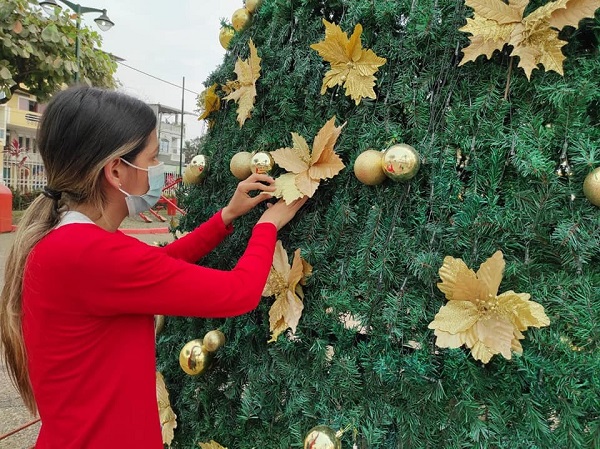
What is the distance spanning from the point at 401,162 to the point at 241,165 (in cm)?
48

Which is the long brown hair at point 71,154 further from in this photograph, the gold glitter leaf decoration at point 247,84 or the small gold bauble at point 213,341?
the small gold bauble at point 213,341

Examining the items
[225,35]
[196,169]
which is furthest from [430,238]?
[225,35]

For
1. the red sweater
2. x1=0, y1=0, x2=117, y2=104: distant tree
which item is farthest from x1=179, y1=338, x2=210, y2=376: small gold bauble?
x1=0, y1=0, x2=117, y2=104: distant tree

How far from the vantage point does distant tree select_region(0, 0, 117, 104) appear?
635 centimetres

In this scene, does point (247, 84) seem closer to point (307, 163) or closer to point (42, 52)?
point (307, 163)

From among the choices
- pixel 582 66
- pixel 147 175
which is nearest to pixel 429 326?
pixel 582 66

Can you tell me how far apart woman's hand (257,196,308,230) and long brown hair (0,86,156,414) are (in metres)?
Result: 0.35

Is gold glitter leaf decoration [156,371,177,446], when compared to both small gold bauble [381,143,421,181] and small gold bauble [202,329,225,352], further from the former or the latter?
small gold bauble [381,143,421,181]

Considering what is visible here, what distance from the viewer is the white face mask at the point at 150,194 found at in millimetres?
1112

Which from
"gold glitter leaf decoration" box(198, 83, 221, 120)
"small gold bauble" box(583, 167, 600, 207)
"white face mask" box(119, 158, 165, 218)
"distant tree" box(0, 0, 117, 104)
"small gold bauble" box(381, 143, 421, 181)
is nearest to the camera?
"small gold bauble" box(583, 167, 600, 207)

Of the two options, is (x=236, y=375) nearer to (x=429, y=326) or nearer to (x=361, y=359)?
(x=361, y=359)

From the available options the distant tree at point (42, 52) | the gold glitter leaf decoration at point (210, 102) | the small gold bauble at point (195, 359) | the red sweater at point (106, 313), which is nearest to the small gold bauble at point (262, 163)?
the red sweater at point (106, 313)

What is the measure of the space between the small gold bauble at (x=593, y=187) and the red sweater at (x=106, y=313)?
0.63 m

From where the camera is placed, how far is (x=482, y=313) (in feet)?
2.70
